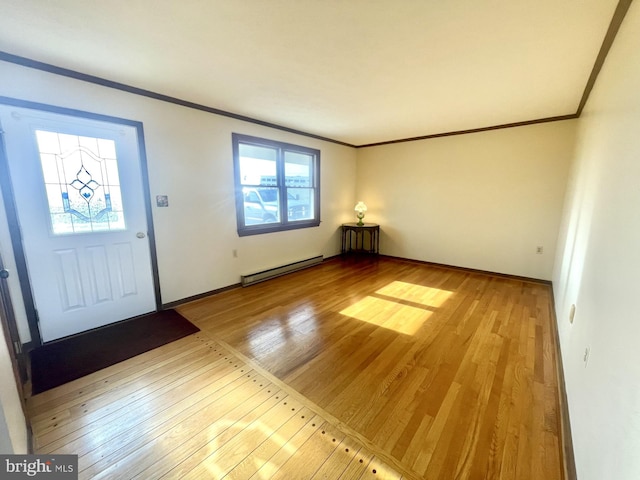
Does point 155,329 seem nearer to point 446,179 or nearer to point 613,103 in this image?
point 613,103

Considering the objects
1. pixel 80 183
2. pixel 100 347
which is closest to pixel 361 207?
pixel 80 183

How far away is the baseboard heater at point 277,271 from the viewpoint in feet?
12.8

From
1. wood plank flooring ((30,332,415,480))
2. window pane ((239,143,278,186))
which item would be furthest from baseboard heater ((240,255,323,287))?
wood plank flooring ((30,332,415,480))

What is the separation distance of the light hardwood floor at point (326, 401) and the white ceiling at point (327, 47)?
2.42 metres

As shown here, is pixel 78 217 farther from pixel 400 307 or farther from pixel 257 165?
pixel 400 307

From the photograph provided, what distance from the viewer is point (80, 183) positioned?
244 cm

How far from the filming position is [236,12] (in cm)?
156

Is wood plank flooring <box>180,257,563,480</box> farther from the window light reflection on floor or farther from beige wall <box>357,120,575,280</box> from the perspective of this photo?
beige wall <box>357,120,575,280</box>

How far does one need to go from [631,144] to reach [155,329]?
146 inches

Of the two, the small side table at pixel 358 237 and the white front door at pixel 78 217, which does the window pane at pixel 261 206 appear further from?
the small side table at pixel 358 237

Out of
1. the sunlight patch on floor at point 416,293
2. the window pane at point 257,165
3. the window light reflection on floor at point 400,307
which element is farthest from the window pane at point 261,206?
the sunlight patch on floor at point 416,293

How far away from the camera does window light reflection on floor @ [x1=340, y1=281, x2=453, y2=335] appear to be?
9.15 feet

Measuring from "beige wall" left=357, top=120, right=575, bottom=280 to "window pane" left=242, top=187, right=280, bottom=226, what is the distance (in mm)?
2326

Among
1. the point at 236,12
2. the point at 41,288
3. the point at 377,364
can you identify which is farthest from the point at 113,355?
the point at 236,12
